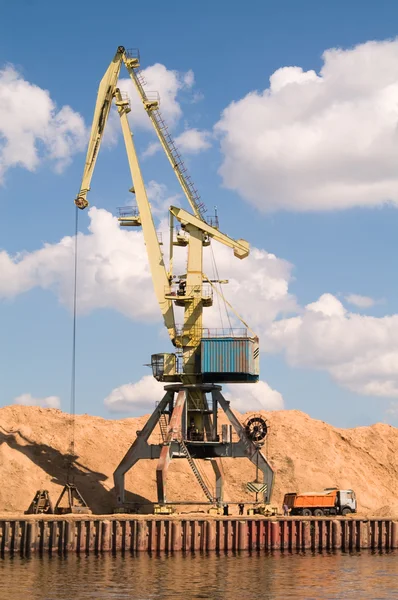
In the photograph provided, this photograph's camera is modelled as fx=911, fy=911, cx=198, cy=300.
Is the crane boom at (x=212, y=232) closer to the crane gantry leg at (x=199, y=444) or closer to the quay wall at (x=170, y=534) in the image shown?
the crane gantry leg at (x=199, y=444)

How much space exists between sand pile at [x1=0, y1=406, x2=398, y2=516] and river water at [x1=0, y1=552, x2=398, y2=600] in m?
15.5

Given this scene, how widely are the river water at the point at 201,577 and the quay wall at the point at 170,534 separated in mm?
2117

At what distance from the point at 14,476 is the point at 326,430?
3458 cm

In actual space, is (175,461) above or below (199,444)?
below

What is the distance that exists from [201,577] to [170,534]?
11434 millimetres

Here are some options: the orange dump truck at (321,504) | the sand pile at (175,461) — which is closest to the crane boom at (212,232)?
the orange dump truck at (321,504)

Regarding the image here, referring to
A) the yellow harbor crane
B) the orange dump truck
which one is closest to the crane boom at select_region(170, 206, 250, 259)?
the yellow harbor crane

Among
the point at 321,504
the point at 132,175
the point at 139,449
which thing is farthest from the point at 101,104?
the point at 321,504

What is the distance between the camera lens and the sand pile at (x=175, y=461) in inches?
2825

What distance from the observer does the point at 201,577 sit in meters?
45.6

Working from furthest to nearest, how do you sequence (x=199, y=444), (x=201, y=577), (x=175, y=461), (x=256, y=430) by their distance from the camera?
(x=175, y=461) < (x=256, y=430) < (x=199, y=444) < (x=201, y=577)

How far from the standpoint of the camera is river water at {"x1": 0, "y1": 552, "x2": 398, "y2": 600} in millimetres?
41031

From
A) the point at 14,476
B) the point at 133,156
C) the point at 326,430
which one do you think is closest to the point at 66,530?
the point at 14,476

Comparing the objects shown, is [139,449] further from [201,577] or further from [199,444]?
[201,577]
